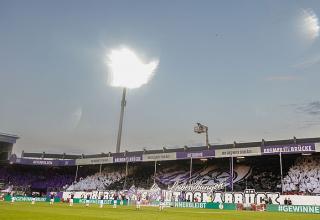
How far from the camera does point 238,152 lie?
179ft

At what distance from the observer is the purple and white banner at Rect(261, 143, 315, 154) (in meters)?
48.3

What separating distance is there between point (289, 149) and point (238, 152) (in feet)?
25.0

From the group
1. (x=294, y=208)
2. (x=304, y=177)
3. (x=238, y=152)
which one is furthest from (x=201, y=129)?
(x=294, y=208)

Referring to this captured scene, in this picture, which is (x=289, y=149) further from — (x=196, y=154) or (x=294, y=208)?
(x=196, y=154)

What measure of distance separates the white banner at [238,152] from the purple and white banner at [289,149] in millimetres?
1060

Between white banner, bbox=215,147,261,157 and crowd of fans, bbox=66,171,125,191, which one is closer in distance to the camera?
white banner, bbox=215,147,261,157

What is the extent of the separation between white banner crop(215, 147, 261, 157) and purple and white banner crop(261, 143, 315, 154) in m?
1.06

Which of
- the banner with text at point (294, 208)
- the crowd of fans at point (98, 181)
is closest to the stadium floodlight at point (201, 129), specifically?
the crowd of fans at point (98, 181)

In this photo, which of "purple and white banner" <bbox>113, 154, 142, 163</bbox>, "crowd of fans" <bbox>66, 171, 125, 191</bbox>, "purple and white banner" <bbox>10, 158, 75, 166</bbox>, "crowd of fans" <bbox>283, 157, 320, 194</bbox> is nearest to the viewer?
"crowd of fans" <bbox>283, 157, 320, 194</bbox>

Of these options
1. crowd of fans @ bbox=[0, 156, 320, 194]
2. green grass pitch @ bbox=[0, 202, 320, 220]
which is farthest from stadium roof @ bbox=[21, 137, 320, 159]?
green grass pitch @ bbox=[0, 202, 320, 220]

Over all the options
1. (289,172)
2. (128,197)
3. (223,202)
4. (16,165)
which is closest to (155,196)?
(128,197)

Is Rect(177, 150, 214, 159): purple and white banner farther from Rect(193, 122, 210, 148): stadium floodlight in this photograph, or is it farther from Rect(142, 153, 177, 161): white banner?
Rect(193, 122, 210, 148): stadium floodlight

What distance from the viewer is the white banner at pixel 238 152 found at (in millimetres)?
52991

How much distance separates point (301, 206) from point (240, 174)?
17.8m
